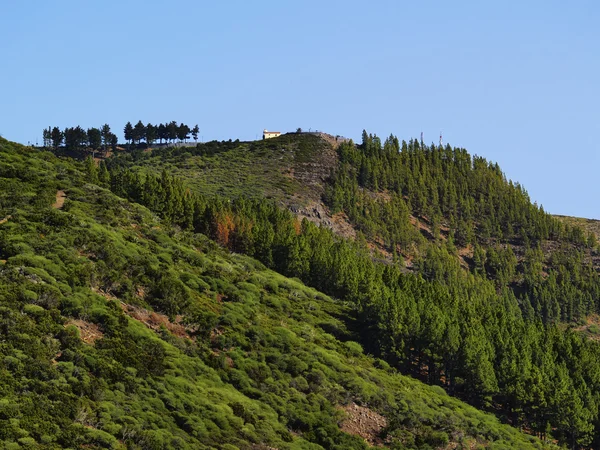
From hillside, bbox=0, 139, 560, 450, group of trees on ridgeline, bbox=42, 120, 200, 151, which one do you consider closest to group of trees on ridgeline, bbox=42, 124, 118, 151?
group of trees on ridgeline, bbox=42, 120, 200, 151

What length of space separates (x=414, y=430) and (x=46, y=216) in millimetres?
33925

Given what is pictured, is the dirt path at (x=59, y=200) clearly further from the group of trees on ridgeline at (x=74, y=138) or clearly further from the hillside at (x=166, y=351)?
the group of trees on ridgeline at (x=74, y=138)

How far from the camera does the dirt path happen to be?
82.7m

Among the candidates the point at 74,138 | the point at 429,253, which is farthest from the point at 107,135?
the point at 429,253

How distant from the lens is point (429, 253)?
152m

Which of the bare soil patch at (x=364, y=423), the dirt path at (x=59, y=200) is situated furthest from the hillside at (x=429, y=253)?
the dirt path at (x=59, y=200)

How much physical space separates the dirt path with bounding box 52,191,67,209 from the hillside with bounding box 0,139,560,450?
0.33ft

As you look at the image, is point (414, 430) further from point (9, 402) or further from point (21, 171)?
point (21, 171)

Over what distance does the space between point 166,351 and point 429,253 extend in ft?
318

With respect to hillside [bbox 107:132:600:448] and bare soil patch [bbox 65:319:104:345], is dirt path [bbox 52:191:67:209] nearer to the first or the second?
hillside [bbox 107:132:600:448]

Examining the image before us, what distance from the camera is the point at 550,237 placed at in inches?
7121

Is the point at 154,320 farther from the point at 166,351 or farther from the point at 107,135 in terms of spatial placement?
the point at 107,135

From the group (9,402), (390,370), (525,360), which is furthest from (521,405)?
(9,402)

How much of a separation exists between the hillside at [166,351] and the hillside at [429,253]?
4341 mm
